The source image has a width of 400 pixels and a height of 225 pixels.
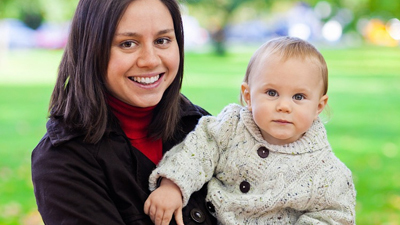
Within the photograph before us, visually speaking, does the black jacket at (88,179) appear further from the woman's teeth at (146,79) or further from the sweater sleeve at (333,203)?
the sweater sleeve at (333,203)

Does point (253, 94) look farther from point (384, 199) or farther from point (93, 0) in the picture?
point (384, 199)

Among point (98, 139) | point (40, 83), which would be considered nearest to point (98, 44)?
point (98, 139)

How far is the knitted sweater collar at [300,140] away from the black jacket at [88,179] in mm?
526

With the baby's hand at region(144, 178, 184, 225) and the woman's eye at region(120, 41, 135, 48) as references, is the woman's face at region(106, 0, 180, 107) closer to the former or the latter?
the woman's eye at region(120, 41, 135, 48)

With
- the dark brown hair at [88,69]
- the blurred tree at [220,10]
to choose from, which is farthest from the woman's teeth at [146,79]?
the blurred tree at [220,10]

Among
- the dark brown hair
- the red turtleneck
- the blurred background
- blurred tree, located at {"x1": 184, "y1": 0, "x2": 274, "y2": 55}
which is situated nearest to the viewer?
the dark brown hair

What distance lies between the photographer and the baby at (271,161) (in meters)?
2.54

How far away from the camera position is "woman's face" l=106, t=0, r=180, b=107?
8.07 ft

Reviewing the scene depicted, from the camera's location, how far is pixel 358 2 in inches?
275

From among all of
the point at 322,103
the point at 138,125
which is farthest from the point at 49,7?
the point at 322,103

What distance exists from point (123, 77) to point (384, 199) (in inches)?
195

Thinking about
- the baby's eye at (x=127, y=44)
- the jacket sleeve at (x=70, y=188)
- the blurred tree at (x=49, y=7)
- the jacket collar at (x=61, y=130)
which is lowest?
the jacket sleeve at (x=70, y=188)

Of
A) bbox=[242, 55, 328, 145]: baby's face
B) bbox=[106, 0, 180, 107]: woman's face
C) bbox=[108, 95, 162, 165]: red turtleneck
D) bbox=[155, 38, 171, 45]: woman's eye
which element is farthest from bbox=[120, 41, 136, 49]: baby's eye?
bbox=[242, 55, 328, 145]: baby's face

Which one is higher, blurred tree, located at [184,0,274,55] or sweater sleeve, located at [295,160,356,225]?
blurred tree, located at [184,0,274,55]
